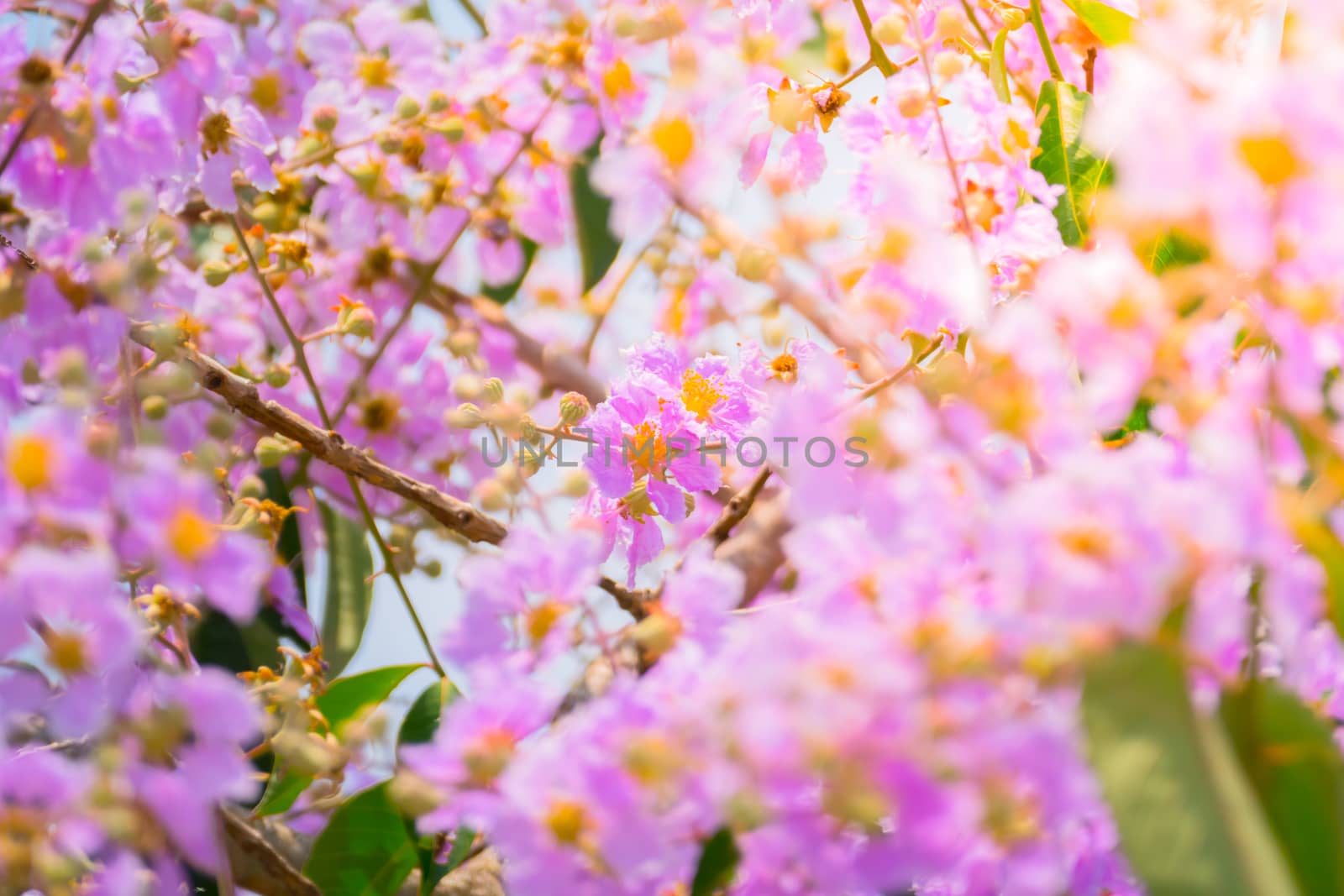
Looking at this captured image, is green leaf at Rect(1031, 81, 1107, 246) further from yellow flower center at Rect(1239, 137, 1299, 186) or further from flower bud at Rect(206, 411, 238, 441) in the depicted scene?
flower bud at Rect(206, 411, 238, 441)

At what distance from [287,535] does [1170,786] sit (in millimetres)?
810

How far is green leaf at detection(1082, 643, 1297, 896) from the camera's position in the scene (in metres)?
0.37

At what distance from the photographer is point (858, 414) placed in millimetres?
463

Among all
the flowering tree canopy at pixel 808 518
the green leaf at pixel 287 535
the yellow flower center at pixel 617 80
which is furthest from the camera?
the green leaf at pixel 287 535

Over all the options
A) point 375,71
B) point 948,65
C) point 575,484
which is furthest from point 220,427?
point 948,65

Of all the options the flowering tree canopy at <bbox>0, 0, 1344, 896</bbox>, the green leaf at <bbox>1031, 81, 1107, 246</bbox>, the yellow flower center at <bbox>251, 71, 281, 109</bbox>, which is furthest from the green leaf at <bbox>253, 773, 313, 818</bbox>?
the green leaf at <bbox>1031, 81, 1107, 246</bbox>

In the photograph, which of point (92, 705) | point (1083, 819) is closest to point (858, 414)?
point (1083, 819)

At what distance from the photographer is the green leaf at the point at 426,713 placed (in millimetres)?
779

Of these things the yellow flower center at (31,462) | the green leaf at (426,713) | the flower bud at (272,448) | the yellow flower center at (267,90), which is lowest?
the yellow flower center at (31,462)

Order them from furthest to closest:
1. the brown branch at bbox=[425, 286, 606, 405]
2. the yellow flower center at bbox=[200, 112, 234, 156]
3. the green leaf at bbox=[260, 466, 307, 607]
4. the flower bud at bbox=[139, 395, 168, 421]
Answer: the brown branch at bbox=[425, 286, 606, 405], the green leaf at bbox=[260, 466, 307, 607], the yellow flower center at bbox=[200, 112, 234, 156], the flower bud at bbox=[139, 395, 168, 421]

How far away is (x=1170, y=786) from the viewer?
391 millimetres

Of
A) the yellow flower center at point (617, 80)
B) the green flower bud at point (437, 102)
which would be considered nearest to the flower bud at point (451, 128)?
the green flower bud at point (437, 102)

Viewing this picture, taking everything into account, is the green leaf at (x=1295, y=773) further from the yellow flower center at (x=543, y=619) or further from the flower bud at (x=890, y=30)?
the flower bud at (x=890, y=30)

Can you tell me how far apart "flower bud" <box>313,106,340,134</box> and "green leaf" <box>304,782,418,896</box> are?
48 cm
